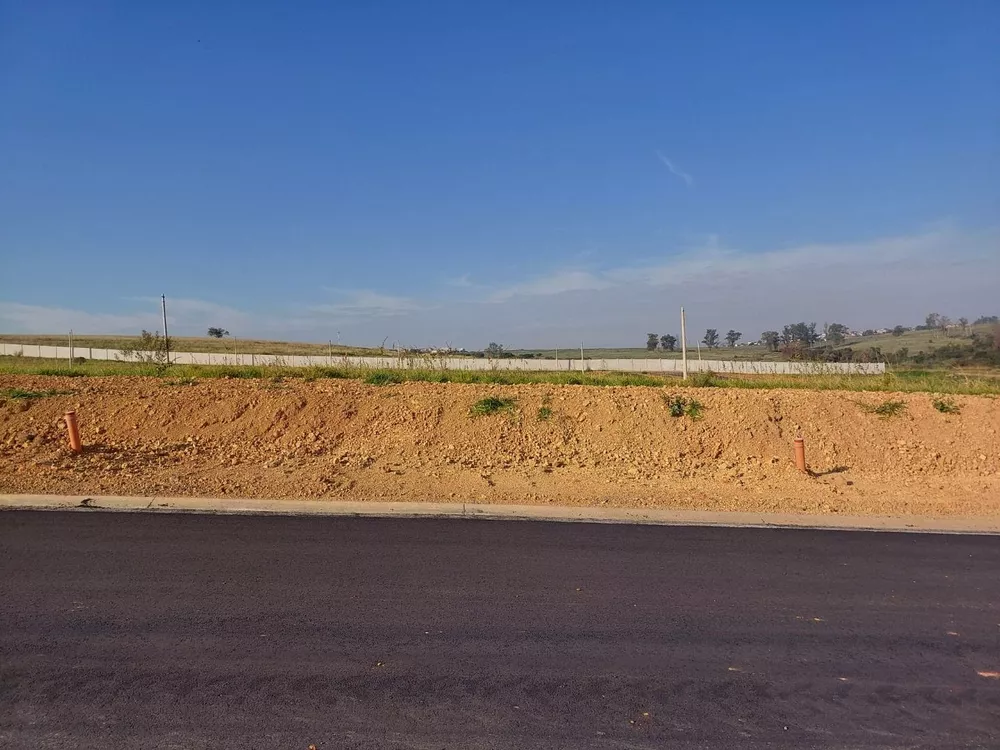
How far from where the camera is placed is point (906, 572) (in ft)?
24.0

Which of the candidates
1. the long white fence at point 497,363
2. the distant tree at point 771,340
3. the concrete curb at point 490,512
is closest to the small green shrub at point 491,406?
the long white fence at point 497,363

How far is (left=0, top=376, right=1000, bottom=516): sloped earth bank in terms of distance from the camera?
1070cm

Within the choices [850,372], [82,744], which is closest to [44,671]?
[82,744]

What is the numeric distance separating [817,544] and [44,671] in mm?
7539

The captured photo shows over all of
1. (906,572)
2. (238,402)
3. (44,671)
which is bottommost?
(906,572)

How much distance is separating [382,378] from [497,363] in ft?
39.6

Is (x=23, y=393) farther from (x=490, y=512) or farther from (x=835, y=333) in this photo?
(x=835, y=333)

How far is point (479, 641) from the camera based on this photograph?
5254 mm

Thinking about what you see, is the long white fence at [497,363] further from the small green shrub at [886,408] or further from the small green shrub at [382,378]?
the small green shrub at [886,408]

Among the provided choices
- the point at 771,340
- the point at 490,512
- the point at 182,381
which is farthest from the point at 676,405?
the point at 771,340

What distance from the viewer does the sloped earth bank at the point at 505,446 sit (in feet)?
35.1

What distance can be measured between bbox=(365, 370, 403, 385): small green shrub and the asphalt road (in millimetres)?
9089

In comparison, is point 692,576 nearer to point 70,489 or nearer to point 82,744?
point 82,744

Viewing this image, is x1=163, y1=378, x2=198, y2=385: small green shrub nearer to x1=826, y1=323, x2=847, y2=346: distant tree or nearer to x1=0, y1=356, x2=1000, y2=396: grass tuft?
x1=0, y1=356, x2=1000, y2=396: grass tuft
